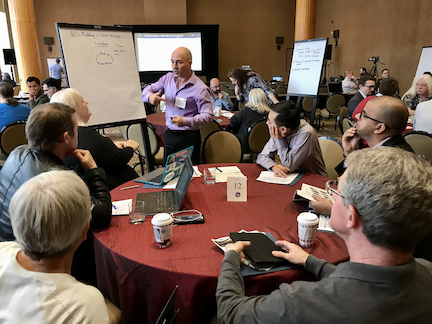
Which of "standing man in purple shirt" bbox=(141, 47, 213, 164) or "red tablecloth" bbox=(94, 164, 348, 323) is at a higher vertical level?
"standing man in purple shirt" bbox=(141, 47, 213, 164)

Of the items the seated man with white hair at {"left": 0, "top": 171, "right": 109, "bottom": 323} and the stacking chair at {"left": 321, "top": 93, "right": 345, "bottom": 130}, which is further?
the stacking chair at {"left": 321, "top": 93, "right": 345, "bottom": 130}

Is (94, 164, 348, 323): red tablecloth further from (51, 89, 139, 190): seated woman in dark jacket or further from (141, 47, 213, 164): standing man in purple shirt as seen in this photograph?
(141, 47, 213, 164): standing man in purple shirt

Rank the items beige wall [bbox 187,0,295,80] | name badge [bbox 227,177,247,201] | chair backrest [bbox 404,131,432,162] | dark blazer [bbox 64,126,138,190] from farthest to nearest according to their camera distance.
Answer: beige wall [bbox 187,0,295,80] < chair backrest [bbox 404,131,432,162] < dark blazer [bbox 64,126,138,190] < name badge [bbox 227,177,247,201]

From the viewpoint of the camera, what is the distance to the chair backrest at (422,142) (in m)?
2.76

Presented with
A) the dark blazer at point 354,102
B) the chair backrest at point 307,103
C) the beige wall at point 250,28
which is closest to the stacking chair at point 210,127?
the dark blazer at point 354,102

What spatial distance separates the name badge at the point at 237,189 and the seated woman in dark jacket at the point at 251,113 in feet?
7.89

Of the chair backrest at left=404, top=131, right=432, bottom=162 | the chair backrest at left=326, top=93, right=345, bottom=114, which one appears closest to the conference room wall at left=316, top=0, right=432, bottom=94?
the chair backrest at left=326, top=93, right=345, bottom=114

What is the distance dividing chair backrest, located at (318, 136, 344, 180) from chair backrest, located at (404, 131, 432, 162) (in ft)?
2.18

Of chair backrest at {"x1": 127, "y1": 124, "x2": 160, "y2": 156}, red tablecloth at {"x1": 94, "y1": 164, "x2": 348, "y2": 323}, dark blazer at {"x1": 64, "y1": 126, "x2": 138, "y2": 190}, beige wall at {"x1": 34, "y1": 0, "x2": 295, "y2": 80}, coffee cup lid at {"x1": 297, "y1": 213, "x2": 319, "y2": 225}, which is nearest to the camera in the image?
red tablecloth at {"x1": 94, "y1": 164, "x2": 348, "y2": 323}

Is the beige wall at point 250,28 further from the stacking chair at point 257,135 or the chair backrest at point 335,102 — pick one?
the stacking chair at point 257,135

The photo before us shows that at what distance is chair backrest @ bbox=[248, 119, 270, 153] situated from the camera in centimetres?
416

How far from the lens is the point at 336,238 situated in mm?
1524

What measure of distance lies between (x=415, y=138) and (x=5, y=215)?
3.20 meters

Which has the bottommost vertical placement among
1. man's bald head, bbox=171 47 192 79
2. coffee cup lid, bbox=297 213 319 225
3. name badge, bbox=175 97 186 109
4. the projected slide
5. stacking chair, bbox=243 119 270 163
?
stacking chair, bbox=243 119 270 163
